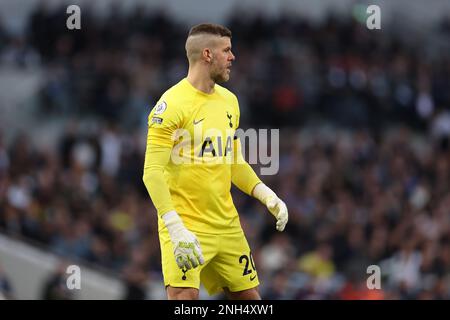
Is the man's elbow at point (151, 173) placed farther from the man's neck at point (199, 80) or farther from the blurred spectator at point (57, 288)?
the blurred spectator at point (57, 288)

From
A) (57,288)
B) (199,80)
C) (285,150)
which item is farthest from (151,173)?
(285,150)

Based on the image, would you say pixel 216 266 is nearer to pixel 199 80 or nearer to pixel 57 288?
pixel 199 80

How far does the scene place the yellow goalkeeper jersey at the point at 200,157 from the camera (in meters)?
7.45

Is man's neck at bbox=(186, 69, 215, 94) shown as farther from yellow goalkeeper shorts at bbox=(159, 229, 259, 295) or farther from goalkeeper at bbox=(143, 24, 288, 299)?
yellow goalkeeper shorts at bbox=(159, 229, 259, 295)

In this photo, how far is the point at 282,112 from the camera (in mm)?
18953

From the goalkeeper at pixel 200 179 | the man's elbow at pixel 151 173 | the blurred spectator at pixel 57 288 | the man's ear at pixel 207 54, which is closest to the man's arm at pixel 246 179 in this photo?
the goalkeeper at pixel 200 179

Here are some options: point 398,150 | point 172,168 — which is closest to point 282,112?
point 398,150

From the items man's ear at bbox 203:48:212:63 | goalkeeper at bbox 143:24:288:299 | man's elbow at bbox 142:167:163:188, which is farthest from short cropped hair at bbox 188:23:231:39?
man's elbow at bbox 142:167:163:188

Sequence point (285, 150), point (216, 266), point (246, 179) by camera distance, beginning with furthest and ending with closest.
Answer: point (285, 150)
point (246, 179)
point (216, 266)

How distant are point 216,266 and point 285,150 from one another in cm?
1007

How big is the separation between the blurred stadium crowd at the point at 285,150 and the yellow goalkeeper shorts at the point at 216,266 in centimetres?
541

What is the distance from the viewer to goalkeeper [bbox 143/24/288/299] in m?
7.29

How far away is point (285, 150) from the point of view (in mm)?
17672
